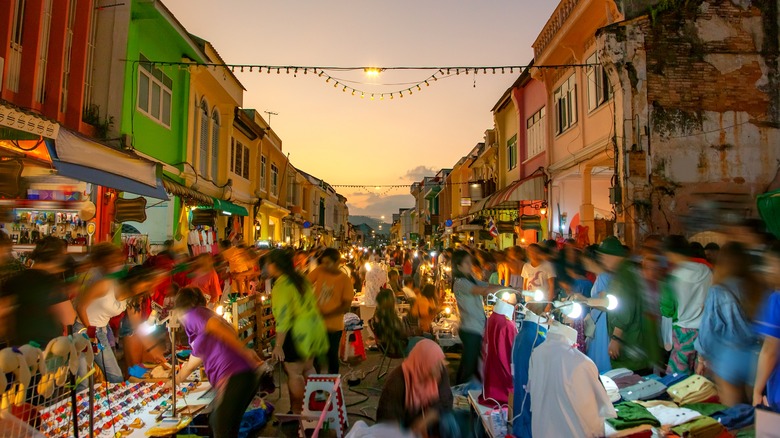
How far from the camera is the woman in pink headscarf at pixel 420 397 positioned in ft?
11.9

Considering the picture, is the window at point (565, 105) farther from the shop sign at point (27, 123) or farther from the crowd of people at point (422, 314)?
the shop sign at point (27, 123)

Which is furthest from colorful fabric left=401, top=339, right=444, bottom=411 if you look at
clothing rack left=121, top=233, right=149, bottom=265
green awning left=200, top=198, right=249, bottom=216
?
green awning left=200, top=198, right=249, bottom=216

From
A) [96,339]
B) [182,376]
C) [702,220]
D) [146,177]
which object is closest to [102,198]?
[146,177]

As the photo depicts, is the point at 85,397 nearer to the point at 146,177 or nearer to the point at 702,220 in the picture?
the point at 146,177

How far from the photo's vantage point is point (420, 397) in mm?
3703

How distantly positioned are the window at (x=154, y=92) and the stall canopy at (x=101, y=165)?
3.20 m

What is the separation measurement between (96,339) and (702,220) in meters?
11.8

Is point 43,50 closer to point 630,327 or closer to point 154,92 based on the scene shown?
point 154,92

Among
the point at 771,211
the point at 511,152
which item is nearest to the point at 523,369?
the point at 771,211

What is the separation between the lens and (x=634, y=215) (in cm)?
979

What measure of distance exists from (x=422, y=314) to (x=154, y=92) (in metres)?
9.27

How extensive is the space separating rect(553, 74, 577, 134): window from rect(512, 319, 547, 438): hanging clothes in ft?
35.0

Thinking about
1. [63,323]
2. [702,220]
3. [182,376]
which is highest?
[702,220]

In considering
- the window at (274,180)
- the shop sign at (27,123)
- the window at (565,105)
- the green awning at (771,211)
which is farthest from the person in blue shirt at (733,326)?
the window at (274,180)
